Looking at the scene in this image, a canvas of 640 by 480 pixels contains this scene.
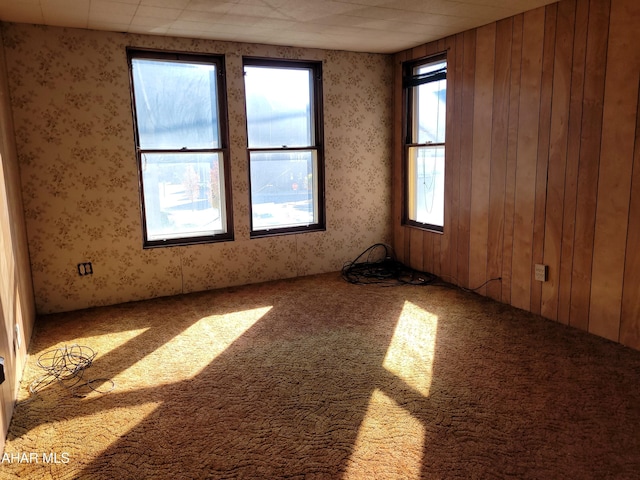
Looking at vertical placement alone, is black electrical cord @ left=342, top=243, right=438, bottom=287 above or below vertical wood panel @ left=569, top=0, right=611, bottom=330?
below

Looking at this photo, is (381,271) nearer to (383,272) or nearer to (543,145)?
(383,272)

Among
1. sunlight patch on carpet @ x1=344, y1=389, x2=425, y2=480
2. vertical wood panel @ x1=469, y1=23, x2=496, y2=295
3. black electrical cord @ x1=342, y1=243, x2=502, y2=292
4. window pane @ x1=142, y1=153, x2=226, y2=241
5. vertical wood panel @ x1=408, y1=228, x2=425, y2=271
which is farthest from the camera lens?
vertical wood panel @ x1=408, y1=228, x2=425, y2=271

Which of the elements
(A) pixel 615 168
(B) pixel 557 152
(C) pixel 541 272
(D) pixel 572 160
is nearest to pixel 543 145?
(B) pixel 557 152

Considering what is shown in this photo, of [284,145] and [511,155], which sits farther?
[284,145]

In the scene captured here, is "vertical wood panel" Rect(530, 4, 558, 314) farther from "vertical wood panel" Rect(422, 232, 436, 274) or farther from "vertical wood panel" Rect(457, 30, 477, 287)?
"vertical wood panel" Rect(422, 232, 436, 274)

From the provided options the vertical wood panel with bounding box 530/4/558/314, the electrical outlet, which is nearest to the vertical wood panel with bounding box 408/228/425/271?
the vertical wood panel with bounding box 530/4/558/314

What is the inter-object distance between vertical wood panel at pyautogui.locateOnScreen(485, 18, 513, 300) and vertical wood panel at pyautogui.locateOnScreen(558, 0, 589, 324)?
1.85 feet

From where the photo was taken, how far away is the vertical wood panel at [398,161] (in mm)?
4945

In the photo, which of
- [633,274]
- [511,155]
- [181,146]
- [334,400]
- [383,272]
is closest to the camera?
[334,400]

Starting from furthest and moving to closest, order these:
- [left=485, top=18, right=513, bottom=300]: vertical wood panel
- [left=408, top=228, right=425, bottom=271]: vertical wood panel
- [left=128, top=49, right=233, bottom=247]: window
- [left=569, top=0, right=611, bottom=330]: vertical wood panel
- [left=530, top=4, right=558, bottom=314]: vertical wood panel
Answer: [left=408, top=228, right=425, bottom=271]: vertical wood panel, [left=128, top=49, right=233, bottom=247]: window, [left=485, top=18, right=513, bottom=300]: vertical wood panel, [left=530, top=4, right=558, bottom=314]: vertical wood panel, [left=569, top=0, right=611, bottom=330]: vertical wood panel

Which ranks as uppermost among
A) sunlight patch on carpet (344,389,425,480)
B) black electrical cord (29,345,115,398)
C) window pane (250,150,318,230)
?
window pane (250,150,318,230)

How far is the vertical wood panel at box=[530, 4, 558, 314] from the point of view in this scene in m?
3.33

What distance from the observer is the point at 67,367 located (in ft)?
9.76

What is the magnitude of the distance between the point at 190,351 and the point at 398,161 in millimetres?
3000
